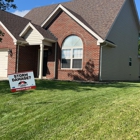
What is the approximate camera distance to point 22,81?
20.5 feet

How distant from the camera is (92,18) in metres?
16.7

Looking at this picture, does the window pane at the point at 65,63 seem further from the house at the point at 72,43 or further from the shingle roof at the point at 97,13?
the shingle roof at the point at 97,13

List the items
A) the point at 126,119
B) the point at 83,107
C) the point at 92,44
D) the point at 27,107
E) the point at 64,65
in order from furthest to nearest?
the point at 64,65
the point at 92,44
the point at 27,107
the point at 83,107
the point at 126,119

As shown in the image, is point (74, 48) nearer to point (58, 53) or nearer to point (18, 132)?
point (58, 53)

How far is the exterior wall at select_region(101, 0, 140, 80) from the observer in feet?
52.5

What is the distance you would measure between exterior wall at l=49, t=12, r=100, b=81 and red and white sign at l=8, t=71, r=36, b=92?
885 centimetres

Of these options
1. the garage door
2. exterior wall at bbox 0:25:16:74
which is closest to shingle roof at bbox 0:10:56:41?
exterior wall at bbox 0:25:16:74

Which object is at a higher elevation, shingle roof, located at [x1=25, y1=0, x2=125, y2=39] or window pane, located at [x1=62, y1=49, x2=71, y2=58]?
shingle roof, located at [x1=25, y1=0, x2=125, y2=39]

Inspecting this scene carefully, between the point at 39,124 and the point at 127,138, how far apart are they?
2.13 m

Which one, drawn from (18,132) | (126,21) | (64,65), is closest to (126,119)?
(18,132)

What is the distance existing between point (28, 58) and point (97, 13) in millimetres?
6985

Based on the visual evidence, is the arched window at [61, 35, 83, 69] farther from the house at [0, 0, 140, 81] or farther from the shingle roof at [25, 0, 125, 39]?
the shingle roof at [25, 0, 125, 39]

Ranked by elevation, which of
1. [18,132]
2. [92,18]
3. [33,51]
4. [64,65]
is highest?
[92,18]

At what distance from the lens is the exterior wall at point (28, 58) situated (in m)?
16.5
